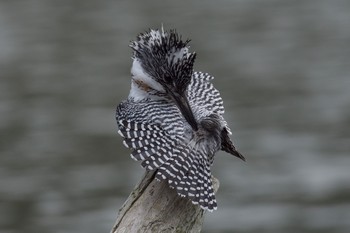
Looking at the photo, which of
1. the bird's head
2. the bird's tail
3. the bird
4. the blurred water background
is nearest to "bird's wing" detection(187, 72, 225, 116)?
the bird

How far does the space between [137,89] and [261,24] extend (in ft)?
24.3

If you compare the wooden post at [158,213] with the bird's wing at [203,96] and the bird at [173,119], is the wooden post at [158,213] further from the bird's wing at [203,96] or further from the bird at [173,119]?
the bird's wing at [203,96]

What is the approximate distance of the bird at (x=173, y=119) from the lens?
477 centimetres

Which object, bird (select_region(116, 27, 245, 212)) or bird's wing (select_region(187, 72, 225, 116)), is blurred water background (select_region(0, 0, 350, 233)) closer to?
bird's wing (select_region(187, 72, 225, 116))

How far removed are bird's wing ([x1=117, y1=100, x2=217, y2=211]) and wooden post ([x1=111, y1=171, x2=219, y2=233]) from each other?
0.06 metres

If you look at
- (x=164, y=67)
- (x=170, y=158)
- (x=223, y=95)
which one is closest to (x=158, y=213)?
(x=170, y=158)

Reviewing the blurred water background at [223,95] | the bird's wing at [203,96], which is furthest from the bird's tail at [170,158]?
the blurred water background at [223,95]

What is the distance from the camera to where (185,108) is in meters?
5.03

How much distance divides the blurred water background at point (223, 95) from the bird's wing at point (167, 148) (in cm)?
357

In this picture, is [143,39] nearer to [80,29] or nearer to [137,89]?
[137,89]

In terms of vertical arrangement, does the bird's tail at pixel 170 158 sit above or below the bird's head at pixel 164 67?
below

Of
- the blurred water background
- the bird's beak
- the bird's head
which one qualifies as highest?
the blurred water background

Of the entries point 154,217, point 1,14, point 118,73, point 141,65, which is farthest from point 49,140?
point 154,217

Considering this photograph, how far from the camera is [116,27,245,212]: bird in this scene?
4770 mm
